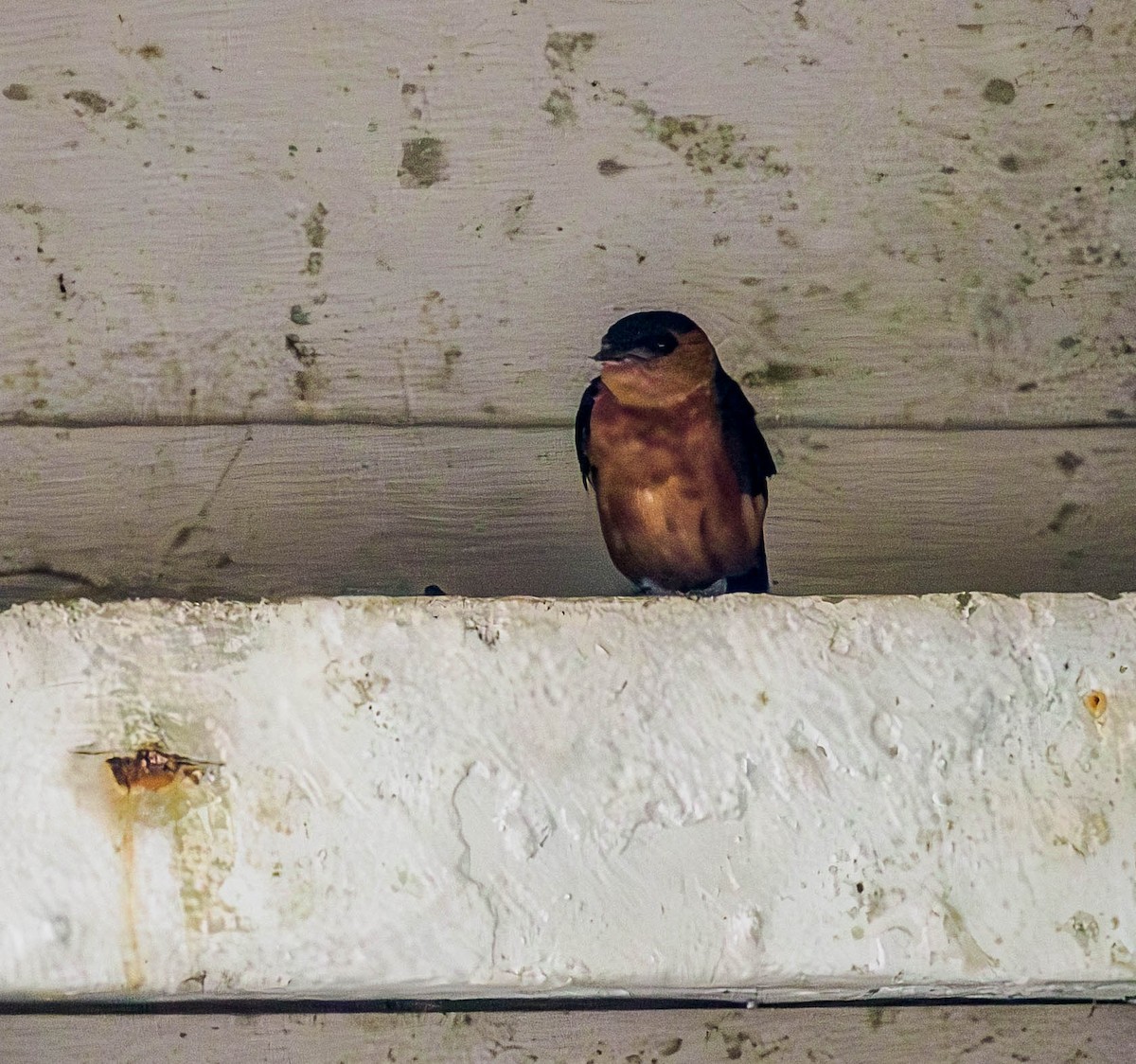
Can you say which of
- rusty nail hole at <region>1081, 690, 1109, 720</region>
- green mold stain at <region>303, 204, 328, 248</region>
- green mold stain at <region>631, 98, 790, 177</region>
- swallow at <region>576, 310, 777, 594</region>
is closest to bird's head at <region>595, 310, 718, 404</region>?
swallow at <region>576, 310, 777, 594</region>

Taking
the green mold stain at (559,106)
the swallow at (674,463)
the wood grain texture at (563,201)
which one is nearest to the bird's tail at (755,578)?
the swallow at (674,463)

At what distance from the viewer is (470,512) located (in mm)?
1090

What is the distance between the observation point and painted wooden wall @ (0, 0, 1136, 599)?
1104mm

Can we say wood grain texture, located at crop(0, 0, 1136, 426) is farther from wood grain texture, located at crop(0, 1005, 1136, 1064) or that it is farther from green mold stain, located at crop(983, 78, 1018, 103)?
wood grain texture, located at crop(0, 1005, 1136, 1064)

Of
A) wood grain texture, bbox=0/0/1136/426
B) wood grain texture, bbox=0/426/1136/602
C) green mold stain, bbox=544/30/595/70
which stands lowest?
wood grain texture, bbox=0/426/1136/602

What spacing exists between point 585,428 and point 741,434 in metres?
0.14

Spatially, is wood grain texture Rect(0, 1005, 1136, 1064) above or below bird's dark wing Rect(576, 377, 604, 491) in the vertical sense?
below

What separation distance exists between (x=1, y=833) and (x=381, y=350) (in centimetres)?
52

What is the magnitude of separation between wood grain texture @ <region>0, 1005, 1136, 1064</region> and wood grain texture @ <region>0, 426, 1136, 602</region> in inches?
14.5

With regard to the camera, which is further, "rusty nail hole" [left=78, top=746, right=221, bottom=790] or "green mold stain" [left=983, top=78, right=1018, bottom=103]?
"green mold stain" [left=983, top=78, right=1018, bottom=103]

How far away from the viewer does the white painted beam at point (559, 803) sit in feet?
2.74

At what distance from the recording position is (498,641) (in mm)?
862

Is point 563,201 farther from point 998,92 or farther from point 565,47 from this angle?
point 998,92

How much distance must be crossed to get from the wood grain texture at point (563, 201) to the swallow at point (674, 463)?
5cm
